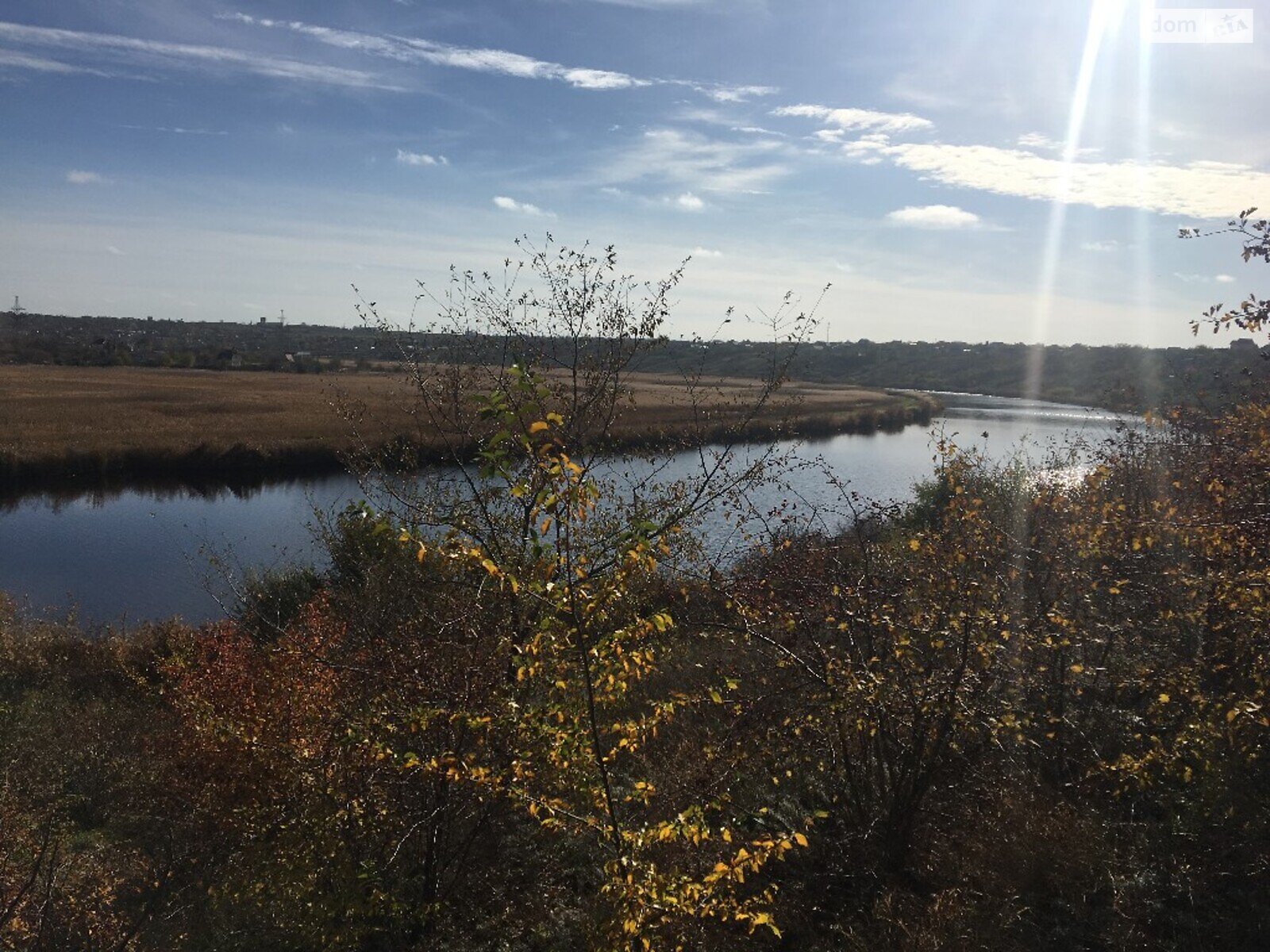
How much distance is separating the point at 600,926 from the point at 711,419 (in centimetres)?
648

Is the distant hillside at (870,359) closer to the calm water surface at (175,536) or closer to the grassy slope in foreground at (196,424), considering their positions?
the grassy slope in foreground at (196,424)

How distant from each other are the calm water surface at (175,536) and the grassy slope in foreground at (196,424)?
8.59 feet

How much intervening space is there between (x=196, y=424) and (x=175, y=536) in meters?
18.4

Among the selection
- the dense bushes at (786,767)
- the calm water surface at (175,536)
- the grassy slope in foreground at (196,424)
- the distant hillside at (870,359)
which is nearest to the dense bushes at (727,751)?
the dense bushes at (786,767)

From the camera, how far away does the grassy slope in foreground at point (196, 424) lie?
32.6 meters

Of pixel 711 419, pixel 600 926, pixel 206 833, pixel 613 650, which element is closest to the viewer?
pixel 600 926

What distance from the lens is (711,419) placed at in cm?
946

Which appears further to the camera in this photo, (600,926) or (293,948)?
(293,948)

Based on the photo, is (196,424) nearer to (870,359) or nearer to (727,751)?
(727,751)

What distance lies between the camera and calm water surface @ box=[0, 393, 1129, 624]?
766 inches

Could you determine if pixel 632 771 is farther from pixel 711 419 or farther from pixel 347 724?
pixel 711 419

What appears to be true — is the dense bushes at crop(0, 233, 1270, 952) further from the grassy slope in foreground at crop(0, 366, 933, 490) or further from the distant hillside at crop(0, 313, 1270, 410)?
the distant hillside at crop(0, 313, 1270, 410)

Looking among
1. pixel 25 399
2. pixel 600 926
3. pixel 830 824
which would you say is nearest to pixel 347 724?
pixel 600 926

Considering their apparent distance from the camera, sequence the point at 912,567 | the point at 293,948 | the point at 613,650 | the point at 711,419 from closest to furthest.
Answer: the point at 613,650
the point at 293,948
the point at 912,567
the point at 711,419
